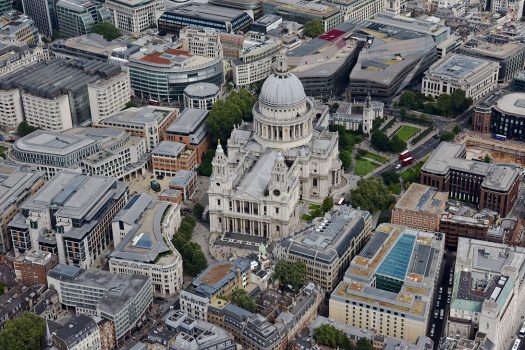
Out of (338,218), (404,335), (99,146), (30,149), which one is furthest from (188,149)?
(404,335)

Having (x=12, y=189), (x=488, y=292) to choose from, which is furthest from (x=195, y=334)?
(x=12, y=189)

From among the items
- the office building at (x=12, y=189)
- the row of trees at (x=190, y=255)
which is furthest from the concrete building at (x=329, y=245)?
the office building at (x=12, y=189)

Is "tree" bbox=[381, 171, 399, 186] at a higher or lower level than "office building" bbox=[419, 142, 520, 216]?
lower

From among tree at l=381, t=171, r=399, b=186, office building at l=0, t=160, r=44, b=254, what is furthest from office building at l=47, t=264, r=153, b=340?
tree at l=381, t=171, r=399, b=186

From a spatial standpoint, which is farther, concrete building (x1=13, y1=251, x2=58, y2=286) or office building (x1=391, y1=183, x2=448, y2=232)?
office building (x1=391, y1=183, x2=448, y2=232)

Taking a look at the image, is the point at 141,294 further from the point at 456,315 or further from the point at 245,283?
the point at 456,315

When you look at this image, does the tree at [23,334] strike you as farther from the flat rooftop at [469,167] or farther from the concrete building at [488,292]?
the flat rooftop at [469,167]

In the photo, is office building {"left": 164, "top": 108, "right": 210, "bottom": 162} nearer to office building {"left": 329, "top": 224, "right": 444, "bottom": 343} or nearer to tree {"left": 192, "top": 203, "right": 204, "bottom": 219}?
tree {"left": 192, "top": 203, "right": 204, "bottom": 219}
